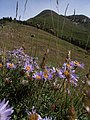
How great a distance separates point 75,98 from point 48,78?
251mm

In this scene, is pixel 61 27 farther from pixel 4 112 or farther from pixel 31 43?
pixel 4 112

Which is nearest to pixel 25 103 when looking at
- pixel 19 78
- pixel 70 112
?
pixel 19 78

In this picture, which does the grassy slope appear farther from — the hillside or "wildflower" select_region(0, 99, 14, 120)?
"wildflower" select_region(0, 99, 14, 120)

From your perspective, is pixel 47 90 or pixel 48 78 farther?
pixel 47 90

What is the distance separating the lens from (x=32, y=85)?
2.41 metres

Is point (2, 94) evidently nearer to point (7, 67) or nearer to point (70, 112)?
point (7, 67)

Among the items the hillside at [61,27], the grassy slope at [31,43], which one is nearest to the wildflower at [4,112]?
the hillside at [61,27]

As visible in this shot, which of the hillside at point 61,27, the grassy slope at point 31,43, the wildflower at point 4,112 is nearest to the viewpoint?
the wildflower at point 4,112

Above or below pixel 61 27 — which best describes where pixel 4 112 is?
above

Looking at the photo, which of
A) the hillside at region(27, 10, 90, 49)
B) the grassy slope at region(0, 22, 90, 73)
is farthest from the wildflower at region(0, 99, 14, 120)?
the grassy slope at region(0, 22, 90, 73)

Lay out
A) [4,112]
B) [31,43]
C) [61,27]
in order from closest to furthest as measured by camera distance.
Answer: [4,112] → [31,43] → [61,27]

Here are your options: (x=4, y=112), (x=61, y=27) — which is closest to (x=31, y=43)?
(x=4, y=112)

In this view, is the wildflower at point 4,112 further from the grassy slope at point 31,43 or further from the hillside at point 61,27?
the grassy slope at point 31,43

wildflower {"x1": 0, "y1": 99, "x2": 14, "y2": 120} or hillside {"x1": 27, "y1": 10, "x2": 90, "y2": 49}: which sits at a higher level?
wildflower {"x1": 0, "y1": 99, "x2": 14, "y2": 120}
